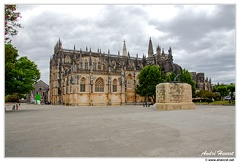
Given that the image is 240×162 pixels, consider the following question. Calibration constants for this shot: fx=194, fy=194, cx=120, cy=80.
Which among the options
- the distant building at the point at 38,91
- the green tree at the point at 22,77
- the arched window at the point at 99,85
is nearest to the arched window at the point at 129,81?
the arched window at the point at 99,85

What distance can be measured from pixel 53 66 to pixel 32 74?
32.9 metres

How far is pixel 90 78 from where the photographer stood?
145 feet

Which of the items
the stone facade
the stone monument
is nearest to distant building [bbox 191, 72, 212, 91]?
the stone facade

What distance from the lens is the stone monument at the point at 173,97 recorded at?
17766 mm

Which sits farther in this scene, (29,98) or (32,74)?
(29,98)

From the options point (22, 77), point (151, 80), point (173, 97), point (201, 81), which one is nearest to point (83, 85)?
point (151, 80)

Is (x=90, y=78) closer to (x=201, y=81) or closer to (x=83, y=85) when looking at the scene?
(x=83, y=85)

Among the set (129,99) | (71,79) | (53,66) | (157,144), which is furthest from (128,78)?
(157,144)

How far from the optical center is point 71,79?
4366 cm

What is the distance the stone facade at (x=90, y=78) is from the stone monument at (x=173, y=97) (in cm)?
2735

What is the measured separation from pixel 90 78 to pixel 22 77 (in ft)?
69.8

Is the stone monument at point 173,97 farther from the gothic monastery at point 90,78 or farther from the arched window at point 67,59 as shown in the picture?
the arched window at point 67,59

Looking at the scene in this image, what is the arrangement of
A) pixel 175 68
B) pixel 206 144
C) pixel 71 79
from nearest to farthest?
pixel 206 144 → pixel 175 68 → pixel 71 79

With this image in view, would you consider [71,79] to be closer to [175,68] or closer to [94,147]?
[175,68]
